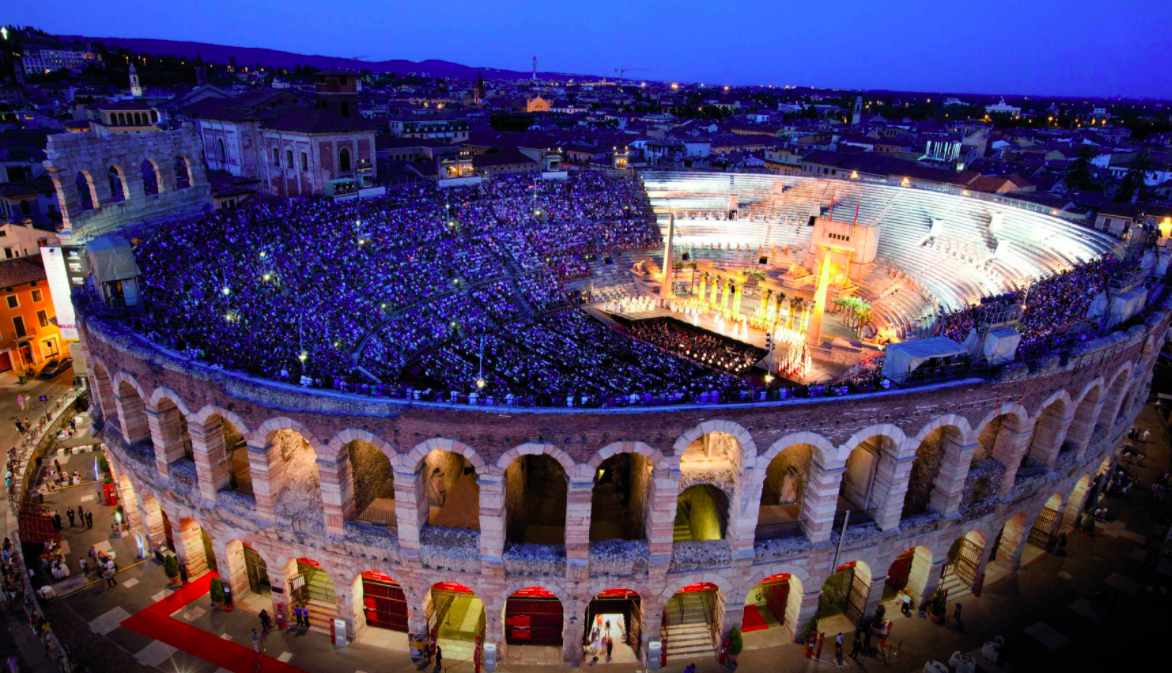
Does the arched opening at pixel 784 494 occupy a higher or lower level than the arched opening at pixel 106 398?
lower

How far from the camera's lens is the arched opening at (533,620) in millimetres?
27344

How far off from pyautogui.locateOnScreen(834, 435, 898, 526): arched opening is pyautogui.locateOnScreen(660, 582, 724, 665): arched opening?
6054 mm

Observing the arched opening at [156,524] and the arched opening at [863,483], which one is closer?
the arched opening at [863,483]

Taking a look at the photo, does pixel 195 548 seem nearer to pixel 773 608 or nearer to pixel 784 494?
pixel 773 608

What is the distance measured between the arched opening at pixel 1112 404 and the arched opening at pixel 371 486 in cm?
3240

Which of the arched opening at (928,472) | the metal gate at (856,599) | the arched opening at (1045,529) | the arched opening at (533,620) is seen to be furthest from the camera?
the arched opening at (1045,529)

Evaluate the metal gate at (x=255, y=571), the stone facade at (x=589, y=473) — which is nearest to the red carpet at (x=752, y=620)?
the stone facade at (x=589, y=473)

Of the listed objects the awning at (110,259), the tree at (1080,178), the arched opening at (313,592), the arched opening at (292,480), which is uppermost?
the awning at (110,259)

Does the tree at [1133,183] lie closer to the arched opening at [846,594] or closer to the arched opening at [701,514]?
the arched opening at [846,594]

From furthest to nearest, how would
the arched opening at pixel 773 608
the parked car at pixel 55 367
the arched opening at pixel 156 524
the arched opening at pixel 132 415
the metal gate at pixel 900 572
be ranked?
the parked car at pixel 55 367 → the arched opening at pixel 156 524 → the metal gate at pixel 900 572 → the arched opening at pixel 132 415 → the arched opening at pixel 773 608

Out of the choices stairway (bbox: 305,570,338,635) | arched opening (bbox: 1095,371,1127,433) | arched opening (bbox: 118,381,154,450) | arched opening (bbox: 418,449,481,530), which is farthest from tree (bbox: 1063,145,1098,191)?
arched opening (bbox: 118,381,154,450)

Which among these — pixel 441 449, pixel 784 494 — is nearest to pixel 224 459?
pixel 441 449

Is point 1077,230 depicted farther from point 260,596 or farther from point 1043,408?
point 260,596

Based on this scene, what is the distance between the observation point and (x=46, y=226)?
59.1 meters
